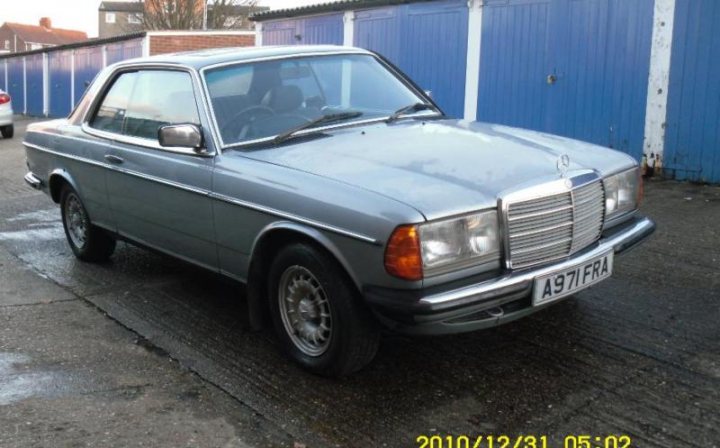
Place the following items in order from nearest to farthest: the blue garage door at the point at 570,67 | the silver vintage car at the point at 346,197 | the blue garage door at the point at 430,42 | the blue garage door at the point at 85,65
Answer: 1. the silver vintage car at the point at 346,197
2. the blue garage door at the point at 570,67
3. the blue garage door at the point at 430,42
4. the blue garage door at the point at 85,65

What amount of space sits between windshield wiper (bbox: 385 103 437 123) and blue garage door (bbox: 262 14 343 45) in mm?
9637

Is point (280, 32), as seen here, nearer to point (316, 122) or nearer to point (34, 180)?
point (34, 180)

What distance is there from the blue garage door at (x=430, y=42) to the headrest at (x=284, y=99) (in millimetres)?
7863

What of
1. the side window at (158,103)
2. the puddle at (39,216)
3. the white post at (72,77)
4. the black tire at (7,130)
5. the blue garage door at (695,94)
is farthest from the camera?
the white post at (72,77)

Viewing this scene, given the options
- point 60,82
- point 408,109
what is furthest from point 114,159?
point 60,82

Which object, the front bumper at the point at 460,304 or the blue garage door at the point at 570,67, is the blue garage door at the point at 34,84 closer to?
the blue garage door at the point at 570,67

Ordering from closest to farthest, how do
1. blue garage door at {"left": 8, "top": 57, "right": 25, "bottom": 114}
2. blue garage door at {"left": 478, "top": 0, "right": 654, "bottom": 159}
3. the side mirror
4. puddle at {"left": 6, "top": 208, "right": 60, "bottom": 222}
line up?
the side mirror, puddle at {"left": 6, "top": 208, "right": 60, "bottom": 222}, blue garage door at {"left": 478, "top": 0, "right": 654, "bottom": 159}, blue garage door at {"left": 8, "top": 57, "right": 25, "bottom": 114}

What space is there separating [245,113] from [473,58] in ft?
26.3

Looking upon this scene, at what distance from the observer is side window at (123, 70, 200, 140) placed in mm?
4820

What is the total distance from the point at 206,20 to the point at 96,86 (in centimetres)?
3618

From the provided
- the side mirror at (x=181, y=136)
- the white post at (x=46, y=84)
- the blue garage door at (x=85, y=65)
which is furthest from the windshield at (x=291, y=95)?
the white post at (x=46, y=84)

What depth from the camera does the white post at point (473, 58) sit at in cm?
1177
